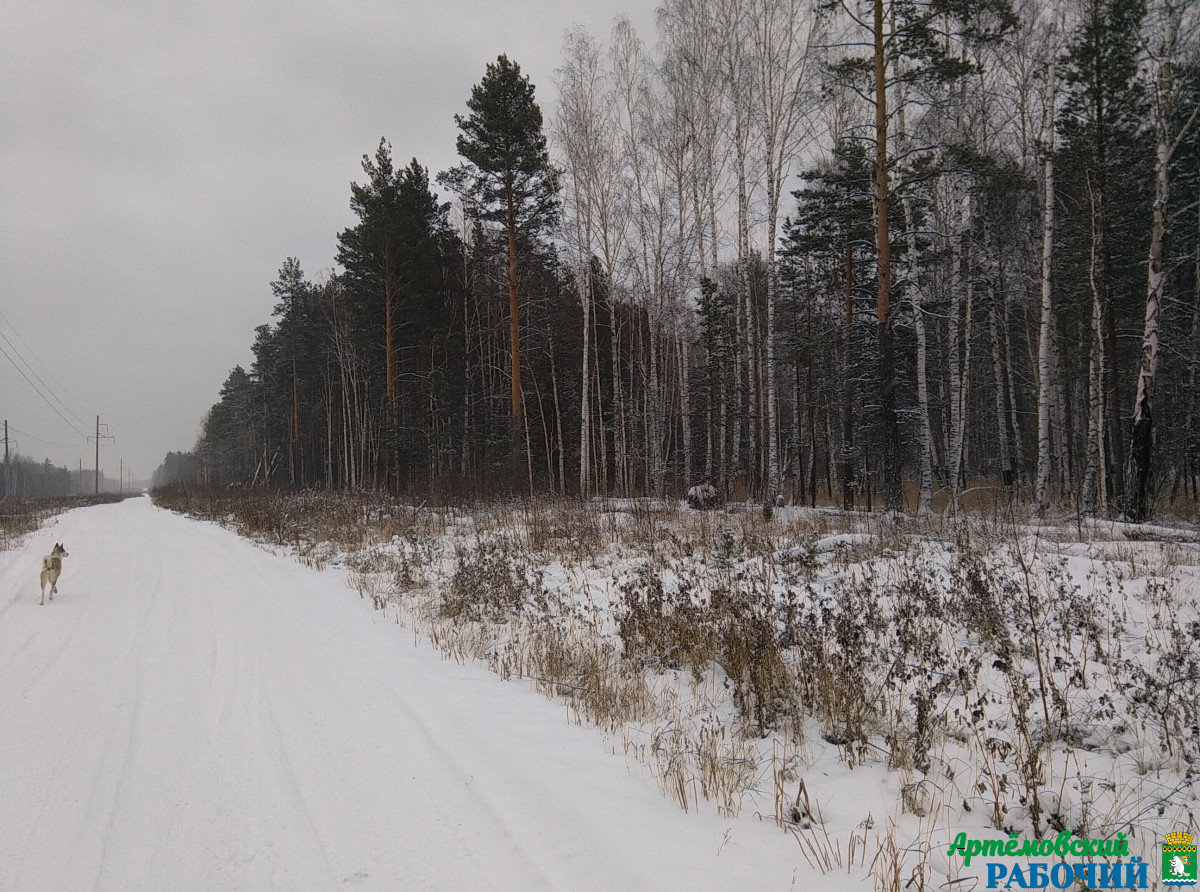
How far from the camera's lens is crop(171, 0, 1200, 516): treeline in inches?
451

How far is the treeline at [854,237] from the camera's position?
11.4 metres

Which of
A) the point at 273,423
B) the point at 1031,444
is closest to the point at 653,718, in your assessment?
the point at 1031,444

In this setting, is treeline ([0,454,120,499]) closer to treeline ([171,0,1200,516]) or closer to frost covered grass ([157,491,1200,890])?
treeline ([171,0,1200,516])

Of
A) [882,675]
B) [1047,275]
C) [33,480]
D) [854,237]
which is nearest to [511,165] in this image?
[854,237]

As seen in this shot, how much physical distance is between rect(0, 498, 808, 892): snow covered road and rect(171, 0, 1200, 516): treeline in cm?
924

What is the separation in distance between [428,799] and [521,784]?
47cm

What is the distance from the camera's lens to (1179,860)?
202 centimetres

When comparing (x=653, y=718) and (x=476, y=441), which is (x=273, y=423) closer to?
(x=476, y=441)

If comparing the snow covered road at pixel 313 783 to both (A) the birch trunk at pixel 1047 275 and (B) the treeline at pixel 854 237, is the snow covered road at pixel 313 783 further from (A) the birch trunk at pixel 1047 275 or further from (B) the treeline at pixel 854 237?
(A) the birch trunk at pixel 1047 275

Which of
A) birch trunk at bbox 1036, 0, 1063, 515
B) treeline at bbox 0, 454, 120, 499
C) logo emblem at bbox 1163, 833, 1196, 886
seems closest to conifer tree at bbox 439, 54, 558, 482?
birch trunk at bbox 1036, 0, 1063, 515

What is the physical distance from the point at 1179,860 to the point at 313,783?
150 inches

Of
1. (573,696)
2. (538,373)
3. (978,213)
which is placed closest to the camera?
(573,696)

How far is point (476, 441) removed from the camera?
2519 cm

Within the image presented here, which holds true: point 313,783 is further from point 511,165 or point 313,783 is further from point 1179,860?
point 511,165
